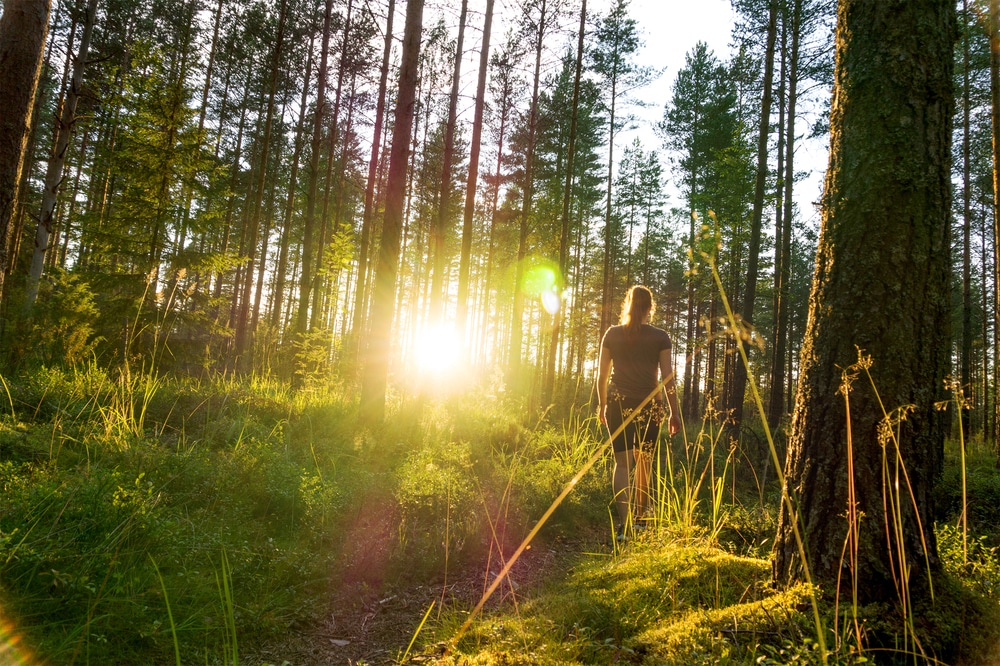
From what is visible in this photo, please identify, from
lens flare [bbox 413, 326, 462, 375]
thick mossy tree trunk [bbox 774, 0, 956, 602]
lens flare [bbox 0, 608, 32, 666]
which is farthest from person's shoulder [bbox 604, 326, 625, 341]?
lens flare [bbox 413, 326, 462, 375]

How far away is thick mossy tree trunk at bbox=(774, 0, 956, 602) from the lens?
1.98 metres

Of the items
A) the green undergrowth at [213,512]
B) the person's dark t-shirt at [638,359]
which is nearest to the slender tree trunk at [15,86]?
the green undergrowth at [213,512]

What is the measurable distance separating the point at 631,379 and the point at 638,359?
0.69ft

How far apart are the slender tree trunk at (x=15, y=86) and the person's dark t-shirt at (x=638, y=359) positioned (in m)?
5.76

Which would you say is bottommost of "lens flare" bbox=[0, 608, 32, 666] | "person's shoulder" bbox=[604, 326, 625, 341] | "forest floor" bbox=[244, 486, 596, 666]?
"forest floor" bbox=[244, 486, 596, 666]

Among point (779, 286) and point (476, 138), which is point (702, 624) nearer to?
point (476, 138)

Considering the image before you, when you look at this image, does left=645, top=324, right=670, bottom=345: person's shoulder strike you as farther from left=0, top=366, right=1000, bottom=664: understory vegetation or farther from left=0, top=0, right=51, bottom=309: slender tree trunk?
left=0, top=0, right=51, bottom=309: slender tree trunk

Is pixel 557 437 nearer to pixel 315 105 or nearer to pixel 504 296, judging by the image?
pixel 315 105

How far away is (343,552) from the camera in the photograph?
Answer: 3627mm

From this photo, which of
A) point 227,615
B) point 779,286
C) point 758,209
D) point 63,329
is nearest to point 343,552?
point 227,615

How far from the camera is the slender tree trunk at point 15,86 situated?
428 centimetres

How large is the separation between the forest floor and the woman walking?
29.7 inches

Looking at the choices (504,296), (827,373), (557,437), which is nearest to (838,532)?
(827,373)

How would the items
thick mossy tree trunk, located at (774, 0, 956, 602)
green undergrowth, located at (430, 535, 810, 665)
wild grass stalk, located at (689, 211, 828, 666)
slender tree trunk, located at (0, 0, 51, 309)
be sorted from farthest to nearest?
slender tree trunk, located at (0, 0, 51, 309), thick mossy tree trunk, located at (774, 0, 956, 602), green undergrowth, located at (430, 535, 810, 665), wild grass stalk, located at (689, 211, 828, 666)
